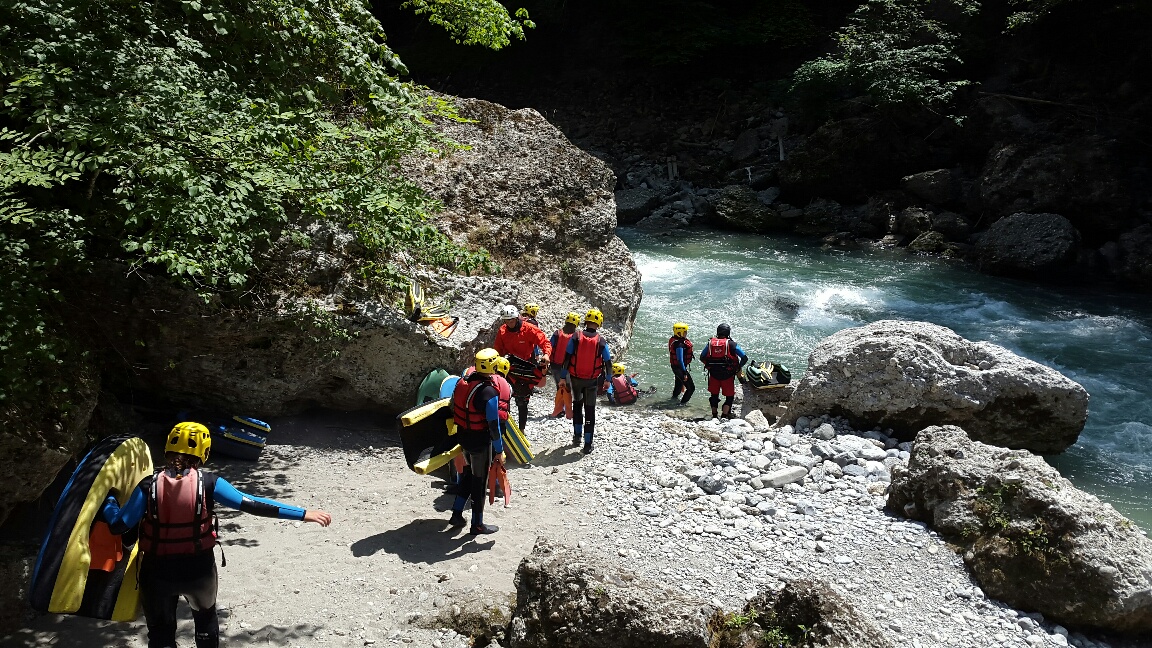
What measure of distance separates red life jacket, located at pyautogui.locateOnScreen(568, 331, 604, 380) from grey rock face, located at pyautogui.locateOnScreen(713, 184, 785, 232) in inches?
617

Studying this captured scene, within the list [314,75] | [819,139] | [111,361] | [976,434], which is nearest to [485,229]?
[314,75]

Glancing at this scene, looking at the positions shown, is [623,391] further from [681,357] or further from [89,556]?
[89,556]

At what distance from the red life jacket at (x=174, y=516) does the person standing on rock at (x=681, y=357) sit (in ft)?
24.8

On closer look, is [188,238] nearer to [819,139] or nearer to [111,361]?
[111,361]

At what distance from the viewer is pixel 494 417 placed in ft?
20.8

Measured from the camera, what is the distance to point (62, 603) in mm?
4344

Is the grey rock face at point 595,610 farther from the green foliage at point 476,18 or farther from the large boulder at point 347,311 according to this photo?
the green foliage at point 476,18

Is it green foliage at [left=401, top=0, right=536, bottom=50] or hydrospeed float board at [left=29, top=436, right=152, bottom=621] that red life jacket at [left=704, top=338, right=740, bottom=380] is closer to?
green foliage at [left=401, top=0, right=536, bottom=50]

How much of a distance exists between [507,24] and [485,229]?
2.74 m

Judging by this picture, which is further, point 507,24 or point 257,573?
point 507,24

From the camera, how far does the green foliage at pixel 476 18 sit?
8.94 m

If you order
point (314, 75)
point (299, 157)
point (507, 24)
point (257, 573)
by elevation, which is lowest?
point (257, 573)

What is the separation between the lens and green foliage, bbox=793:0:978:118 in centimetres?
2236

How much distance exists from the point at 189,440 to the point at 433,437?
2.69m
